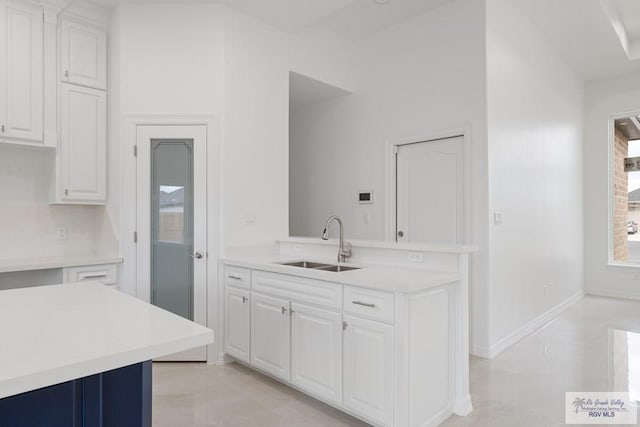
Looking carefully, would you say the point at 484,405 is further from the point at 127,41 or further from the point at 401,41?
the point at 127,41

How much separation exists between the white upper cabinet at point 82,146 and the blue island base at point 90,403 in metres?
2.58

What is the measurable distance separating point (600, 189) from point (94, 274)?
22.0 feet

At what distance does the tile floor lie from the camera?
2.42m

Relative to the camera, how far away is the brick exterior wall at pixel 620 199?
6.02 metres

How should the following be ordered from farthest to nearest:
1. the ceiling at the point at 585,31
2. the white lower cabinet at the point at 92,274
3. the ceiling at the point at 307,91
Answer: the ceiling at the point at 307,91, the ceiling at the point at 585,31, the white lower cabinet at the point at 92,274

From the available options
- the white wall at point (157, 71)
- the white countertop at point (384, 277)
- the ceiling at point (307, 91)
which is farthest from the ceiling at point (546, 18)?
the white countertop at point (384, 277)

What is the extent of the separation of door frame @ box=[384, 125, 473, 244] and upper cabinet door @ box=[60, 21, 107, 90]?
289 cm

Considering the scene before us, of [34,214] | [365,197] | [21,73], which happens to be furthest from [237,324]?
[21,73]

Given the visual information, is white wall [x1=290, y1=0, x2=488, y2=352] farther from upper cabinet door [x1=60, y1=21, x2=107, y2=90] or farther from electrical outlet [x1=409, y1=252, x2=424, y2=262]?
upper cabinet door [x1=60, y1=21, x2=107, y2=90]

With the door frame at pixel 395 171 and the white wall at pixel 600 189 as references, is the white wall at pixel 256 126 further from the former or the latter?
the white wall at pixel 600 189

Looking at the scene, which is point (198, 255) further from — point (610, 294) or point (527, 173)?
point (610, 294)

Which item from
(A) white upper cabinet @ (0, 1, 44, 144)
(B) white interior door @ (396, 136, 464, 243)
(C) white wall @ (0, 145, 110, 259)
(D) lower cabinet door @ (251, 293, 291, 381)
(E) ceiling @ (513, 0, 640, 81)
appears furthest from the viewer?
(E) ceiling @ (513, 0, 640, 81)

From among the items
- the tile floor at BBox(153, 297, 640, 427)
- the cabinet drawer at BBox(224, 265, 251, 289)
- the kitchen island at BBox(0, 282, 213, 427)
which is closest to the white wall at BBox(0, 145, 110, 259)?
the cabinet drawer at BBox(224, 265, 251, 289)

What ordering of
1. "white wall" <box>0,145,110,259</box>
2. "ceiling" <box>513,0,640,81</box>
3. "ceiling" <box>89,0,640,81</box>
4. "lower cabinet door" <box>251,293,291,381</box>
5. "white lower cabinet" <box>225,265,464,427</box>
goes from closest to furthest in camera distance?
"white lower cabinet" <box>225,265,464,427</box> < "lower cabinet door" <box>251,293,291,381</box> < "white wall" <box>0,145,110,259</box> < "ceiling" <box>89,0,640,81</box> < "ceiling" <box>513,0,640,81</box>
